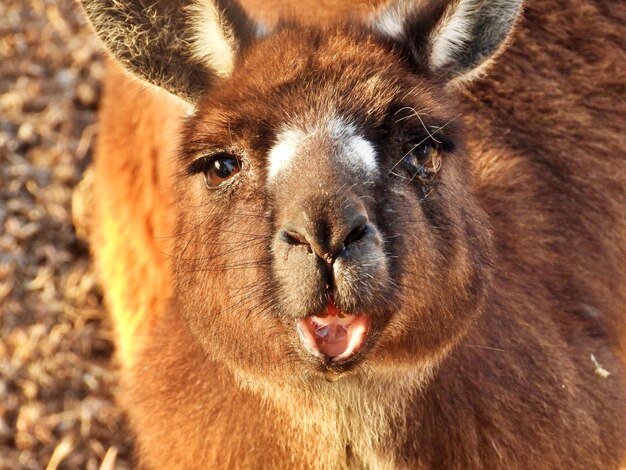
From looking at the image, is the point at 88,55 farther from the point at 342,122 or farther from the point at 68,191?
the point at 342,122

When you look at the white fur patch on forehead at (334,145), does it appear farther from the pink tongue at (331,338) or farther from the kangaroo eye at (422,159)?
the pink tongue at (331,338)

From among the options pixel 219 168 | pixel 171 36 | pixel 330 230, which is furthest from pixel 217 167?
pixel 330 230

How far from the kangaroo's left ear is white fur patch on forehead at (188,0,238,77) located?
0.59m

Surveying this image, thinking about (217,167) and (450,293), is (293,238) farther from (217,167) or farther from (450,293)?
(450,293)

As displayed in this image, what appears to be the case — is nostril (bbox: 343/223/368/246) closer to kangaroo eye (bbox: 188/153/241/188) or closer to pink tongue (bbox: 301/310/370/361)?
pink tongue (bbox: 301/310/370/361)

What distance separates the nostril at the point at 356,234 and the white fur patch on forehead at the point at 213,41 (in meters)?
1.15

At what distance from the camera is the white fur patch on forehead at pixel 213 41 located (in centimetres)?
465

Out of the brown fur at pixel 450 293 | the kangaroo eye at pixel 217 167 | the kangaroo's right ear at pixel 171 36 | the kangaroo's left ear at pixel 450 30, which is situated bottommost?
the brown fur at pixel 450 293

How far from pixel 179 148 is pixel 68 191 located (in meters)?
3.39

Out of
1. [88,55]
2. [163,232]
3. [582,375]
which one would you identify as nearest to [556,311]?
[582,375]

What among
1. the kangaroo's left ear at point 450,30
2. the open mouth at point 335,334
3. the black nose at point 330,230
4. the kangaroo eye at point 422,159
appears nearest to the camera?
the black nose at point 330,230

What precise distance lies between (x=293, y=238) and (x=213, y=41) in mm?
1134

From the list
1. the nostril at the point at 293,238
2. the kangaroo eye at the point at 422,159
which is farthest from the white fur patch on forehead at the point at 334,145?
the nostril at the point at 293,238

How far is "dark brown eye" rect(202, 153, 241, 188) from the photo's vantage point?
4395 millimetres
